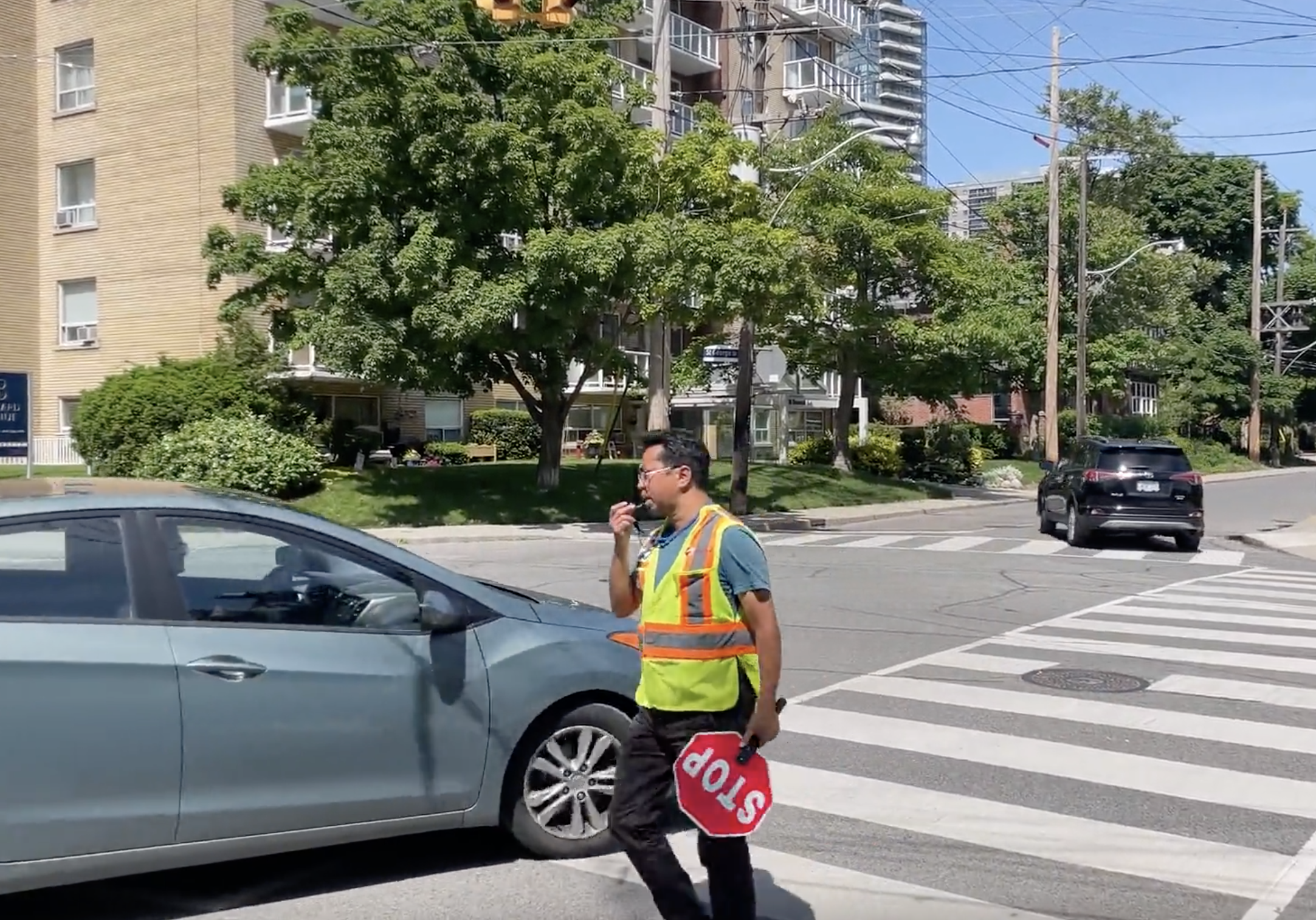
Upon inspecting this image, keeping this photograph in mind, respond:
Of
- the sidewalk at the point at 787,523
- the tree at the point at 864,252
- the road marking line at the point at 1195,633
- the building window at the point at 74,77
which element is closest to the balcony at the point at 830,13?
the tree at the point at 864,252

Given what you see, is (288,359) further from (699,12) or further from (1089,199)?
(1089,199)

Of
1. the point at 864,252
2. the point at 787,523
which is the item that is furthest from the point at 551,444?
the point at 864,252

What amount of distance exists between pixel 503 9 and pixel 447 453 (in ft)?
81.8

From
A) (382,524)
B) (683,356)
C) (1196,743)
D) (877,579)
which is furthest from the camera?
(683,356)

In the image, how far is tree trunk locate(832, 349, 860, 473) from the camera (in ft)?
115

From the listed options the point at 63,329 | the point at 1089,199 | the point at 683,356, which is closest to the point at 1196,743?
the point at 683,356

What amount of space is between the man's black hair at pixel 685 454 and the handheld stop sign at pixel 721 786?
0.82 metres

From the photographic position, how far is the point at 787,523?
26547 millimetres

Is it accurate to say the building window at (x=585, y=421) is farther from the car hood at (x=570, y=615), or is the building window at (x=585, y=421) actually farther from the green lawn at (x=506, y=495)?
the car hood at (x=570, y=615)

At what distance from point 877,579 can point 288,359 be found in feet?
58.1

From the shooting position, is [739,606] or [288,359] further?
[288,359]

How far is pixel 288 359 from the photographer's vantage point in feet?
95.8

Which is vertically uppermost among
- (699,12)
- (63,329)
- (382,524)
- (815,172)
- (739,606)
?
(699,12)

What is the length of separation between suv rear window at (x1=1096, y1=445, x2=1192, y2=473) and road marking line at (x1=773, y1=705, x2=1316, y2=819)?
43.8ft
